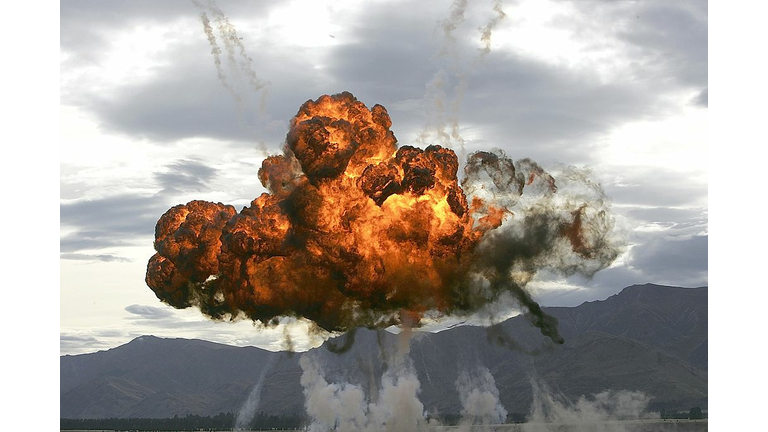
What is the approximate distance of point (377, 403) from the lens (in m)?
138

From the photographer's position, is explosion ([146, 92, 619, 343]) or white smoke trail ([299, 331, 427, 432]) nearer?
explosion ([146, 92, 619, 343])

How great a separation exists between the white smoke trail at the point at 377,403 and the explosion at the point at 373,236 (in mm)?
10921

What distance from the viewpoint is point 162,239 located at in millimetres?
133250

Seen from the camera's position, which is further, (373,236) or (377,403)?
(377,403)

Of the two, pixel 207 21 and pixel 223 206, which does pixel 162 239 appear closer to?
pixel 223 206

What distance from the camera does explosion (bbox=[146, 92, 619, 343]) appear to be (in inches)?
4491

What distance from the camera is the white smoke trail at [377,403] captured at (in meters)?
133

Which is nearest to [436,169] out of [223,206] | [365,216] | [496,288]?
[365,216]

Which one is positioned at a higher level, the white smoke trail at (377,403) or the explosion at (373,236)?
the explosion at (373,236)

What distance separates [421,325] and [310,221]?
20.8 metres

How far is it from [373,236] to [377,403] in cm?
3395

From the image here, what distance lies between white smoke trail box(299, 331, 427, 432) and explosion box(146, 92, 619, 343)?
35.8ft

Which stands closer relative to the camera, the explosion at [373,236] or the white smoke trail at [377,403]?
the explosion at [373,236]

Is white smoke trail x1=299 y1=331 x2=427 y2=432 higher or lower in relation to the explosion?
lower
